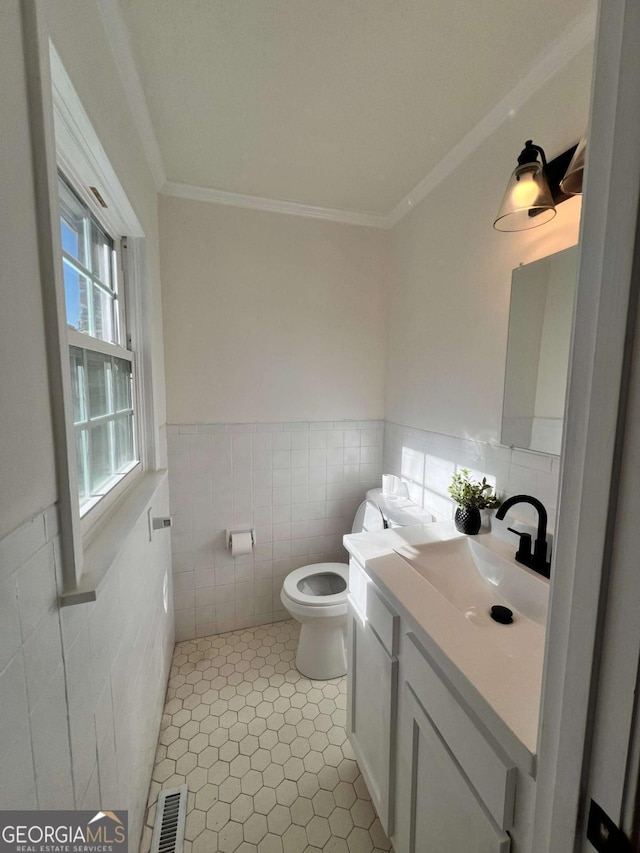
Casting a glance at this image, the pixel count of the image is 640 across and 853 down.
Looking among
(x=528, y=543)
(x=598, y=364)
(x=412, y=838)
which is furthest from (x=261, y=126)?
(x=412, y=838)

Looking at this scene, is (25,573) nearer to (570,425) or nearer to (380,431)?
(570,425)

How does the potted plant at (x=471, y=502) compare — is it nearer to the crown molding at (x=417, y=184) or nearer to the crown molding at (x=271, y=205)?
the crown molding at (x=417, y=184)

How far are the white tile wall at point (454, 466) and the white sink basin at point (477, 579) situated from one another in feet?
0.67

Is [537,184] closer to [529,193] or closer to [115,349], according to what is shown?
[529,193]

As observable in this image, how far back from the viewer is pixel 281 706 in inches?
65.1

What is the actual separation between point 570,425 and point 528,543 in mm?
923

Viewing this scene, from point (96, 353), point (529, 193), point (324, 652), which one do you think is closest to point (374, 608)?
point (324, 652)

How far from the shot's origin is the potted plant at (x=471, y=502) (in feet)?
4.45

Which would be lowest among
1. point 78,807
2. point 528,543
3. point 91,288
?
point 78,807

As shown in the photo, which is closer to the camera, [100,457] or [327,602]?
[100,457]

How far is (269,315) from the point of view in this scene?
204 centimetres

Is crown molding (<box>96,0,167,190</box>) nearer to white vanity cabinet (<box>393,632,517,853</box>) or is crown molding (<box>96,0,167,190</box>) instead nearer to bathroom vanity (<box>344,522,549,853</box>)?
bathroom vanity (<box>344,522,549,853</box>)

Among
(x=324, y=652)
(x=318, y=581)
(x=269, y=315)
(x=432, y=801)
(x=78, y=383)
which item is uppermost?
(x=269, y=315)

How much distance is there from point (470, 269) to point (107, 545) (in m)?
1.66
